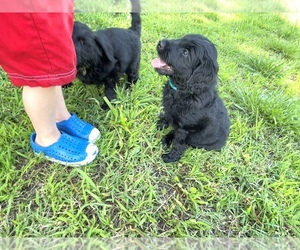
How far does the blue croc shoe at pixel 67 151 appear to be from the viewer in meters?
1.87

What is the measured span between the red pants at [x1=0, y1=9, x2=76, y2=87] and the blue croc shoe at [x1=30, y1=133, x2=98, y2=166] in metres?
0.61

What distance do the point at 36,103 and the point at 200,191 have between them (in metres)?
1.13

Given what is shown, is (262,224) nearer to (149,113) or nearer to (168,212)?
(168,212)

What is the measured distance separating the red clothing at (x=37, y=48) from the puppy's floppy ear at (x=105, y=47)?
2.51 feet

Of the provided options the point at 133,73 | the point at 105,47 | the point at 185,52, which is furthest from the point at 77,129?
the point at 185,52

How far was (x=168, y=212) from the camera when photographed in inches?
72.0

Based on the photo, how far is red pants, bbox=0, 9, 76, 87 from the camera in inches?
43.2

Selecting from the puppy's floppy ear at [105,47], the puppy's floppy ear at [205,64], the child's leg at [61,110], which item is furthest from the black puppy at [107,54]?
the puppy's floppy ear at [205,64]

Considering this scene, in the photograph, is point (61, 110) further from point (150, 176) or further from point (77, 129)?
point (150, 176)

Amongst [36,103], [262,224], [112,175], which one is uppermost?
[36,103]

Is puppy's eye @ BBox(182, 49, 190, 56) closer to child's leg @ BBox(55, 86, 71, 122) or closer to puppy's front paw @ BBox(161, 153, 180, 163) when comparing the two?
puppy's front paw @ BBox(161, 153, 180, 163)

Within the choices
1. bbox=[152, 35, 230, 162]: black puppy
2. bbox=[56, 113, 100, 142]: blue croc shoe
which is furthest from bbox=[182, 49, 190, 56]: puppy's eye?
bbox=[56, 113, 100, 142]: blue croc shoe

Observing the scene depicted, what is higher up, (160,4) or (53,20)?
(160,4)

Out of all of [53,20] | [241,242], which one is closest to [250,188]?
[241,242]
